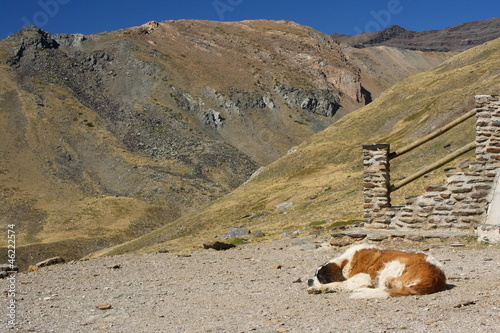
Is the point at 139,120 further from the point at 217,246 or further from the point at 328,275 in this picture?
the point at 328,275

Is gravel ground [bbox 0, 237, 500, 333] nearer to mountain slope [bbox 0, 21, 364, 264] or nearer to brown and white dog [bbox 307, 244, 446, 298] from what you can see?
brown and white dog [bbox 307, 244, 446, 298]

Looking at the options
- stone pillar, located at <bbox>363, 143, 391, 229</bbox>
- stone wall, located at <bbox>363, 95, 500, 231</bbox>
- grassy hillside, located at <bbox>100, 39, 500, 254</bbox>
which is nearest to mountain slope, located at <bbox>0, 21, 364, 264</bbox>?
grassy hillside, located at <bbox>100, 39, 500, 254</bbox>

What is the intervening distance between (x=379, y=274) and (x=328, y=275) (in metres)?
1.29

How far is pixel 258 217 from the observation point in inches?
1825

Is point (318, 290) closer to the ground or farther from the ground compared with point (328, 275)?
closer to the ground

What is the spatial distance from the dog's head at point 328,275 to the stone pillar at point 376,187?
814cm

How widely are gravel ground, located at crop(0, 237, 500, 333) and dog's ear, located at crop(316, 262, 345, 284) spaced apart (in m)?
0.50

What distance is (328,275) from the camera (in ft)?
41.3

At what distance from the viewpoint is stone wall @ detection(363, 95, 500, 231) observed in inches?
735

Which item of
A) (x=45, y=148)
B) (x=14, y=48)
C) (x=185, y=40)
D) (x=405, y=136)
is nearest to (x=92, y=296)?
(x=405, y=136)

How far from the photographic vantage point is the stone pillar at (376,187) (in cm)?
2056

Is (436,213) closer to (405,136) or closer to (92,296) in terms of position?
(92,296)

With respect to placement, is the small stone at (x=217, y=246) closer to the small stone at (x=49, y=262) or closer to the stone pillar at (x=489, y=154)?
the small stone at (x=49, y=262)

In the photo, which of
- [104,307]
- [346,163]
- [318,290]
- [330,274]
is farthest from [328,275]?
[346,163]
